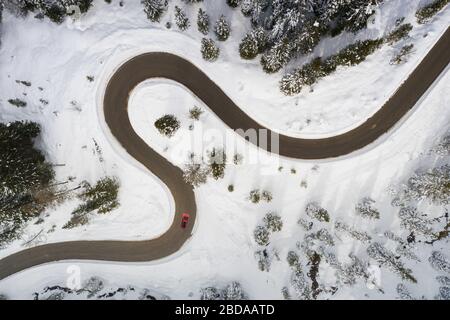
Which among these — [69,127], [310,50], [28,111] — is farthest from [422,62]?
[28,111]

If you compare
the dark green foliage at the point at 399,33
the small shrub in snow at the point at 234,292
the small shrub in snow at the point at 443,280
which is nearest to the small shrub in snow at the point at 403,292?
the small shrub in snow at the point at 443,280

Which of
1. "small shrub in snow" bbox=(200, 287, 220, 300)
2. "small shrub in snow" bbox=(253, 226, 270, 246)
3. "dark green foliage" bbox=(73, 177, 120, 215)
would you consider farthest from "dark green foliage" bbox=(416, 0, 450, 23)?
"dark green foliage" bbox=(73, 177, 120, 215)

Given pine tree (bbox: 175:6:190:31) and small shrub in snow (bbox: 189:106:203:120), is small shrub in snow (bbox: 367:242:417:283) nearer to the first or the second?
small shrub in snow (bbox: 189:106:203:120)

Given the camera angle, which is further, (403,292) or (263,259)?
(263,259)

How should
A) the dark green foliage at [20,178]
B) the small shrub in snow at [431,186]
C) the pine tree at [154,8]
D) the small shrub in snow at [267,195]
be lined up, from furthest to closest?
the small shrub in snow at [267,195]
the pine tree at [154,8]
the small shrub in snow at [431,186]
the dark green foliage at [20,178]

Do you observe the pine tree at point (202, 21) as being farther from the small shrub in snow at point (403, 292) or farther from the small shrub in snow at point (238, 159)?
the small shrub in snow at point (403, 292)

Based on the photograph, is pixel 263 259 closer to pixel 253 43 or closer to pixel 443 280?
pixel 443 280

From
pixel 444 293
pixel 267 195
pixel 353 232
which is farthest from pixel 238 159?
pixel 444 293
